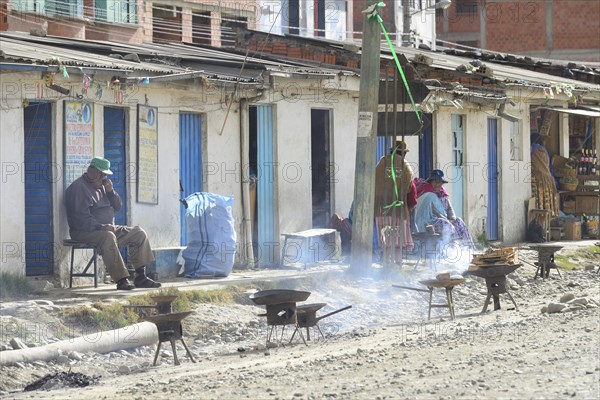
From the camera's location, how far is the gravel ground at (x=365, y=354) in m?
10.5

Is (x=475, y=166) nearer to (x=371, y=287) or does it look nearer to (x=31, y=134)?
(x=371, y=287)

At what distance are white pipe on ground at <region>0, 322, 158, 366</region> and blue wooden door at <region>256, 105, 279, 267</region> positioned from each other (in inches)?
260

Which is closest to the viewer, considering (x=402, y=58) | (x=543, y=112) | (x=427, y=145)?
(x=402, y=58)

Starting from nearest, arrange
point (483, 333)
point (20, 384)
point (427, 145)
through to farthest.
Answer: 1. point (20, 384)
2. point (483, 333)
3. point (427, 145)

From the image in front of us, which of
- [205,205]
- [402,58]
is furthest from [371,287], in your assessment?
[402,58]

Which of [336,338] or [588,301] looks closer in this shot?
[336,338]

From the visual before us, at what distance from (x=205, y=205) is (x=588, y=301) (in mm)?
5565

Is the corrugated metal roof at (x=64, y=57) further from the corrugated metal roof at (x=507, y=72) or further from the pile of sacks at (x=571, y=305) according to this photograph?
the pile of sacks at (x=571, y=305)

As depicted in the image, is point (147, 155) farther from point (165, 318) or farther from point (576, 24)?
point (576, 24)

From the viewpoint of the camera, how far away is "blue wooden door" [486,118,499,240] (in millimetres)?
26031

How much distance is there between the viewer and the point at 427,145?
80.3 feet

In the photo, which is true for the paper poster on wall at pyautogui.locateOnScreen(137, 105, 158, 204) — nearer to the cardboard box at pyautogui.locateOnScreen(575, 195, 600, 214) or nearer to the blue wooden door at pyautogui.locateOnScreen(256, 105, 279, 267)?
the blue wooden door at pyautogui.locateOnScreen(256, 105, 279, 267)

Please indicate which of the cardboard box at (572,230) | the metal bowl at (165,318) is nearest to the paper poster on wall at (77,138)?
the metal bowl at (165,318)

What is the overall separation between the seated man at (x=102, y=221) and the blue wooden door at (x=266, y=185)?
4.33 metres
